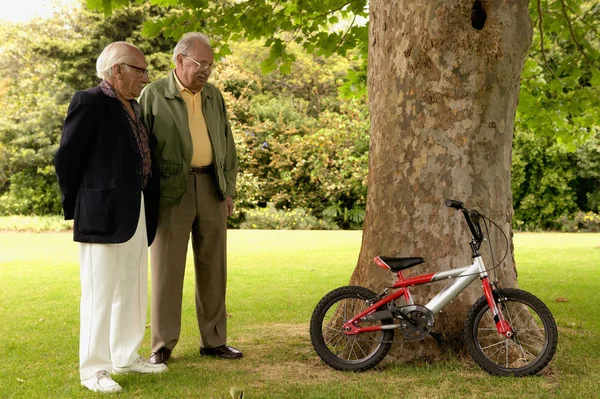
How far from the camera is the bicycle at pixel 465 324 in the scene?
4.47m

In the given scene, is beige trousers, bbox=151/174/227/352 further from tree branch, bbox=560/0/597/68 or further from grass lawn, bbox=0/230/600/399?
tree branch, bbox=560/0/597/68

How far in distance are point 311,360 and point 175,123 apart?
6.20 feet

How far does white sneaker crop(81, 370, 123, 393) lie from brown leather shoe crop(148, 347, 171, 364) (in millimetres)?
620

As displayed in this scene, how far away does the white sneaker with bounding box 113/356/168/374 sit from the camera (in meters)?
4.65

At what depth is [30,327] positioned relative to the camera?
6887 mm

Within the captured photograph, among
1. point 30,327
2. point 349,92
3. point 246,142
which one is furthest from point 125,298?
point 246,142

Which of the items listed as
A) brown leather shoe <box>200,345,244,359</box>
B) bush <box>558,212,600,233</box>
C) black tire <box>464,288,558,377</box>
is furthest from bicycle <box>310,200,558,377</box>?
bush <box>558,212,600,233</box>

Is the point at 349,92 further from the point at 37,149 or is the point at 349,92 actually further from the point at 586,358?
the point at 37,149

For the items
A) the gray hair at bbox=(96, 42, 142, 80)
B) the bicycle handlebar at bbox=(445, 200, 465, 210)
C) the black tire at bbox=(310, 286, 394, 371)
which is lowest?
the black tire at bbox=(310, 286, 394, 371)

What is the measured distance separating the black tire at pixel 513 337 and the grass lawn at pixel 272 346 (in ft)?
0.35

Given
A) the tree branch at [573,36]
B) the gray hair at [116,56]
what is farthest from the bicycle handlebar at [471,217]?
the tree branch at [573,36]

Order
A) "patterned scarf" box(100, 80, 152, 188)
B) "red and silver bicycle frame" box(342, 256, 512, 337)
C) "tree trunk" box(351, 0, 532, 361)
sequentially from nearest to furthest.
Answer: "red and silver bicycle frame" box(342, 256, 512, 337), "patterned scarf" box(100, 80, 152, 188), "tree trunk" box(351, 0, 532, 361)

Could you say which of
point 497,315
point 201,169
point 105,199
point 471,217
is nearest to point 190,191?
point 201,169

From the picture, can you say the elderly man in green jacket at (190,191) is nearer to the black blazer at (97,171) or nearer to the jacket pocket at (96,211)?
the black blazer at (97,171)
